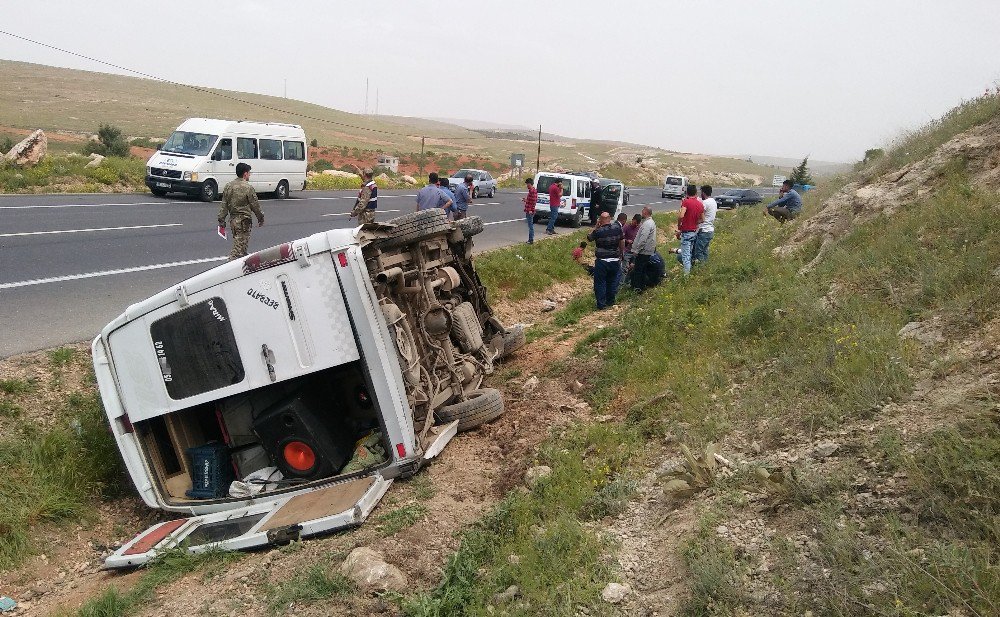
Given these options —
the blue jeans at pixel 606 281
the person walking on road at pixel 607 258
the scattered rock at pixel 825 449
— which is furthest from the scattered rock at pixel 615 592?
the blue jeans at pixel 606 281

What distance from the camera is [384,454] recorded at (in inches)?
223

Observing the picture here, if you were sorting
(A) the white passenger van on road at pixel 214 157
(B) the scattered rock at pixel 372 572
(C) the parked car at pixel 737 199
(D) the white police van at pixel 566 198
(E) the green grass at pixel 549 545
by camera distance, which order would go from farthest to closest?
(C) the parked car at pixel 737 199, (D) the white police van at pixel 566 198, (A) the white passenger van on road at pixel 214 157, (B) the scattered rock at pixel 372 572, (E) the green grass at pixel 549 545

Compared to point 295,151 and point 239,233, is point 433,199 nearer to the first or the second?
point 239,233

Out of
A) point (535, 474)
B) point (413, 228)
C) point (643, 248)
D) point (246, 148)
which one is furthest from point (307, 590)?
point (246, 148)

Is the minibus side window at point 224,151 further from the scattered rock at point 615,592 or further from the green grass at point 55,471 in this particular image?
the scattered rock at point 615,592

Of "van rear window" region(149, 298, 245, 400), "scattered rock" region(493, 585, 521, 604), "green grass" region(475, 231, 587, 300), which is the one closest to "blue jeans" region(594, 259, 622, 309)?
"green grass" region(475, 231, 587, 300)

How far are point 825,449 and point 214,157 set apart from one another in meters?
20.1

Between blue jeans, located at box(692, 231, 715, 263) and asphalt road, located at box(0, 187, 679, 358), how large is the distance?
17.8 ft

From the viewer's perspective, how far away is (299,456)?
5.72m

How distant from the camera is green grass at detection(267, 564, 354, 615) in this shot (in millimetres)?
4062

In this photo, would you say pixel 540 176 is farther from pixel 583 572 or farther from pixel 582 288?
pixel 583 572

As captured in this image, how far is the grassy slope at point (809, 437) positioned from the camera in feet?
9.98

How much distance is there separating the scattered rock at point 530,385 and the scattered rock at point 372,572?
3.47 meters

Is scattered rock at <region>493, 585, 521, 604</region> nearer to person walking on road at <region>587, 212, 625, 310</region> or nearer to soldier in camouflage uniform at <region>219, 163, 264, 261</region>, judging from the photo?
soldier in camouflage uniform at <region>219, 163, 264, 261</region>
